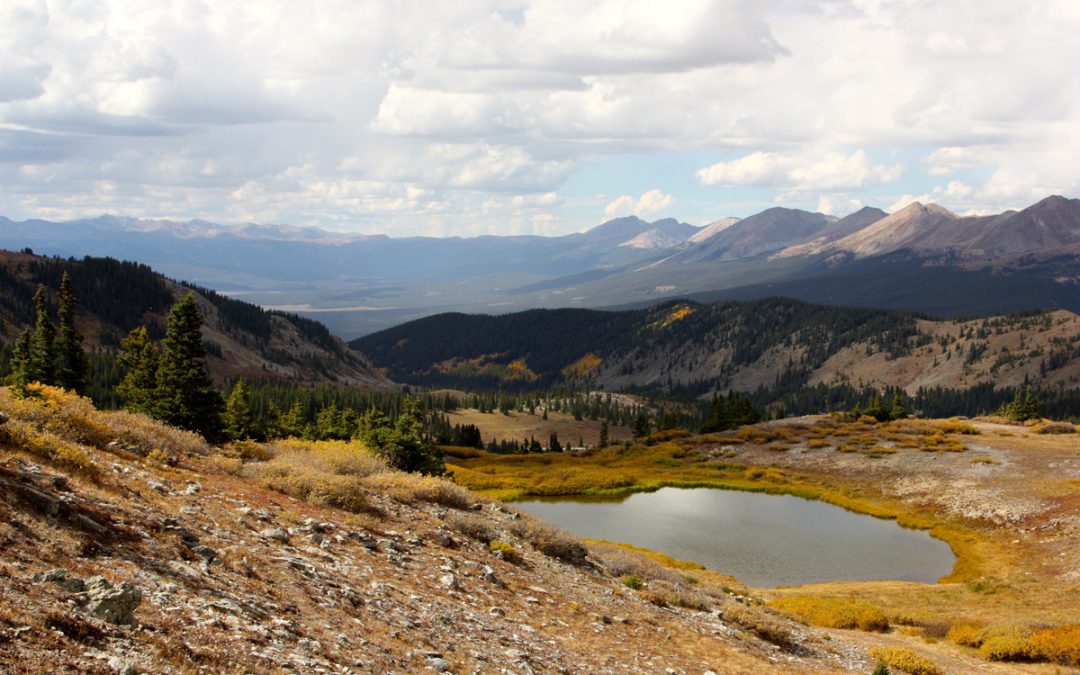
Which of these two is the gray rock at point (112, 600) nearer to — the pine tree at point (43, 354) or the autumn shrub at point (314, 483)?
the autumn shrub at point (314, 483)

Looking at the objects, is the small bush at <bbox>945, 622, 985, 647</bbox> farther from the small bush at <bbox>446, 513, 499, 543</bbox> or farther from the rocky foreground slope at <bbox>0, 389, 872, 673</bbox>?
the small bush at <bbox>446, 513, 499, 543</bbox>

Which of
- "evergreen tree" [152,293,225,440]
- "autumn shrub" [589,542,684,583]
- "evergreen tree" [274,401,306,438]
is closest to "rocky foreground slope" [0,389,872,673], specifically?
"autumn shrub" [589,542,684,583]

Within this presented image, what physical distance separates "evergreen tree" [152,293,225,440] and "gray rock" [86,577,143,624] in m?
45.8

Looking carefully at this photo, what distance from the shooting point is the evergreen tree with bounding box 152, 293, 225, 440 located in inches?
2167

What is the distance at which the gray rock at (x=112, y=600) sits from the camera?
11.8 metres

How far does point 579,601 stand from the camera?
24.9 metres

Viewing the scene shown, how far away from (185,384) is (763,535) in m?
55.4

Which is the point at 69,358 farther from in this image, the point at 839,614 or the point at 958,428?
the point at 958,428

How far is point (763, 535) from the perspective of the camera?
7225 centimetres

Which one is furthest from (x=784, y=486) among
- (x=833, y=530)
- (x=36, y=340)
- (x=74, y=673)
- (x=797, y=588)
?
(x=74, y=673)

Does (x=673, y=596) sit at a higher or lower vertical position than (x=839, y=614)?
higher

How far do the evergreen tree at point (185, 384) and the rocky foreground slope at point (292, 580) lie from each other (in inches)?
985

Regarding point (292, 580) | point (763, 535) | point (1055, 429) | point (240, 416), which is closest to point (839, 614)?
point (763, 535)

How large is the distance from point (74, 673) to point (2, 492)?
24.1 feet
